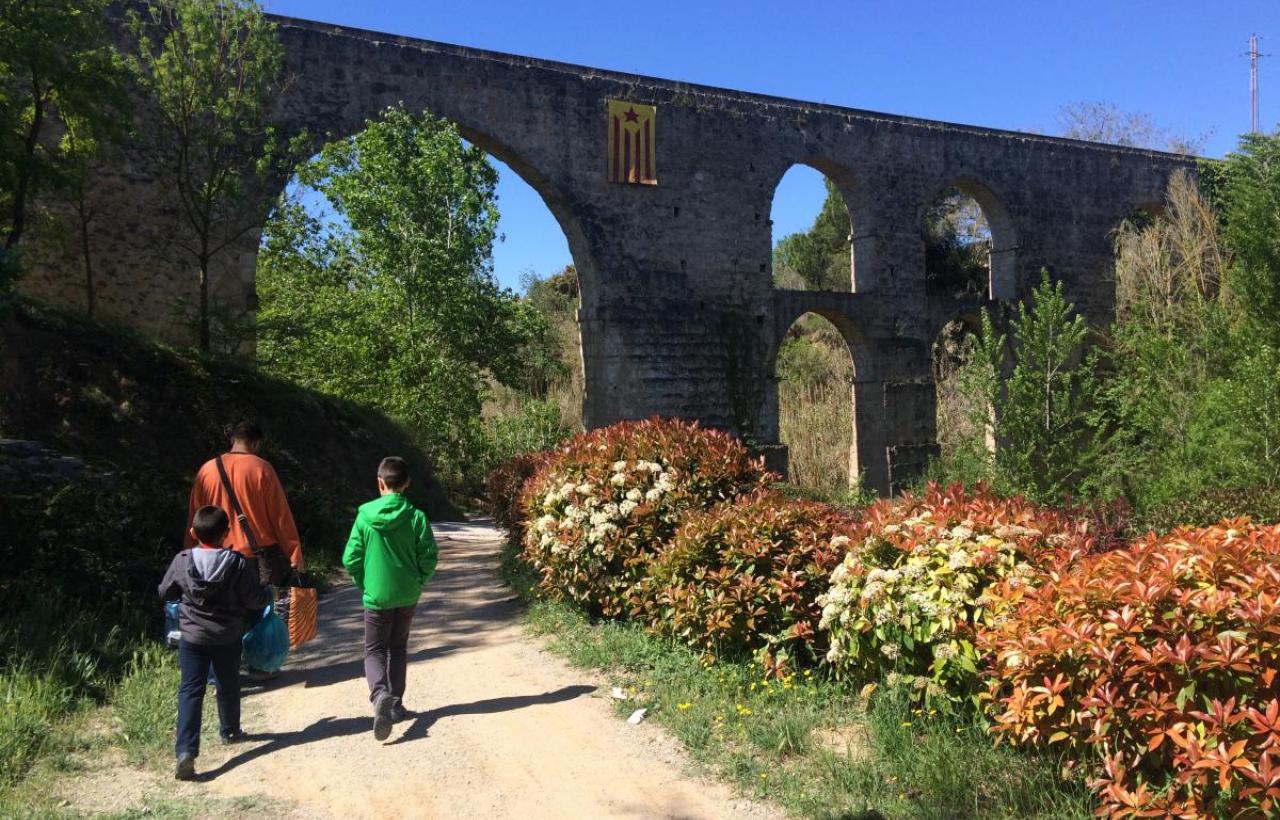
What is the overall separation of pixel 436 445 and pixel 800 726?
10.8m

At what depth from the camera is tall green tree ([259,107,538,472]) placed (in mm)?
12766

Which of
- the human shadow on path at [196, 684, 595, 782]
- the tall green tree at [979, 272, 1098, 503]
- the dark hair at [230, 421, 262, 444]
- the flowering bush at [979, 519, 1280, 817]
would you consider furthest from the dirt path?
the tall green tree at [979, 272, 1098, 503]

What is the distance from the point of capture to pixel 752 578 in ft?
15.4

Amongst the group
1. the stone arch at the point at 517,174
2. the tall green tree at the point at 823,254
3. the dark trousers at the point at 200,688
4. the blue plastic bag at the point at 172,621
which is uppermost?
the tall green tree at the point at 823,254

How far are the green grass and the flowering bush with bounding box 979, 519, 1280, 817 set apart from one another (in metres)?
0.19

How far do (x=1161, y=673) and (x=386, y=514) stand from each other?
324 cm

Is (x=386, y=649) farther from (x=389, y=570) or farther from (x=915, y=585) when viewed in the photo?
(x=915, y=585)

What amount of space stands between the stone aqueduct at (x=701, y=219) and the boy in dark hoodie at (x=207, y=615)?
8427 mm

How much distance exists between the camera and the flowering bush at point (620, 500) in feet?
18.9

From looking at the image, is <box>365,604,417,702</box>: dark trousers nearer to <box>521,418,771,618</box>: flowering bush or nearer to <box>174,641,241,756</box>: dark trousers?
<box>174,641,241,756</box>: dark trousers

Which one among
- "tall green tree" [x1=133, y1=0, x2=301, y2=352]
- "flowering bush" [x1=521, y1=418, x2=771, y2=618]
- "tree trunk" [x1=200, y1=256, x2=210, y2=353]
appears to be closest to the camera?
"flowering bush" [x1=521, y1=418, x2=771, y2=618]

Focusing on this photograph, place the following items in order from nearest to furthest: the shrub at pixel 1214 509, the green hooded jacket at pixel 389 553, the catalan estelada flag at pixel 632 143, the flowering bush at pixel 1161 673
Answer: the flowering bush at pixel 1161 673
the green hooded jacket at pixel 389 553
the shrub at pixel 1214 509
the catalan estelada flag at pixel 632 143

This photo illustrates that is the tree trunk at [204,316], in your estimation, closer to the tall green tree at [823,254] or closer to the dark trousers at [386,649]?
the dark trousers at [386,649]

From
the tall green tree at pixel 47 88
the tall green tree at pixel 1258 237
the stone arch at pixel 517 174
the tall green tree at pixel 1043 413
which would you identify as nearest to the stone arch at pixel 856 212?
the stone arch at pixel 517 174
